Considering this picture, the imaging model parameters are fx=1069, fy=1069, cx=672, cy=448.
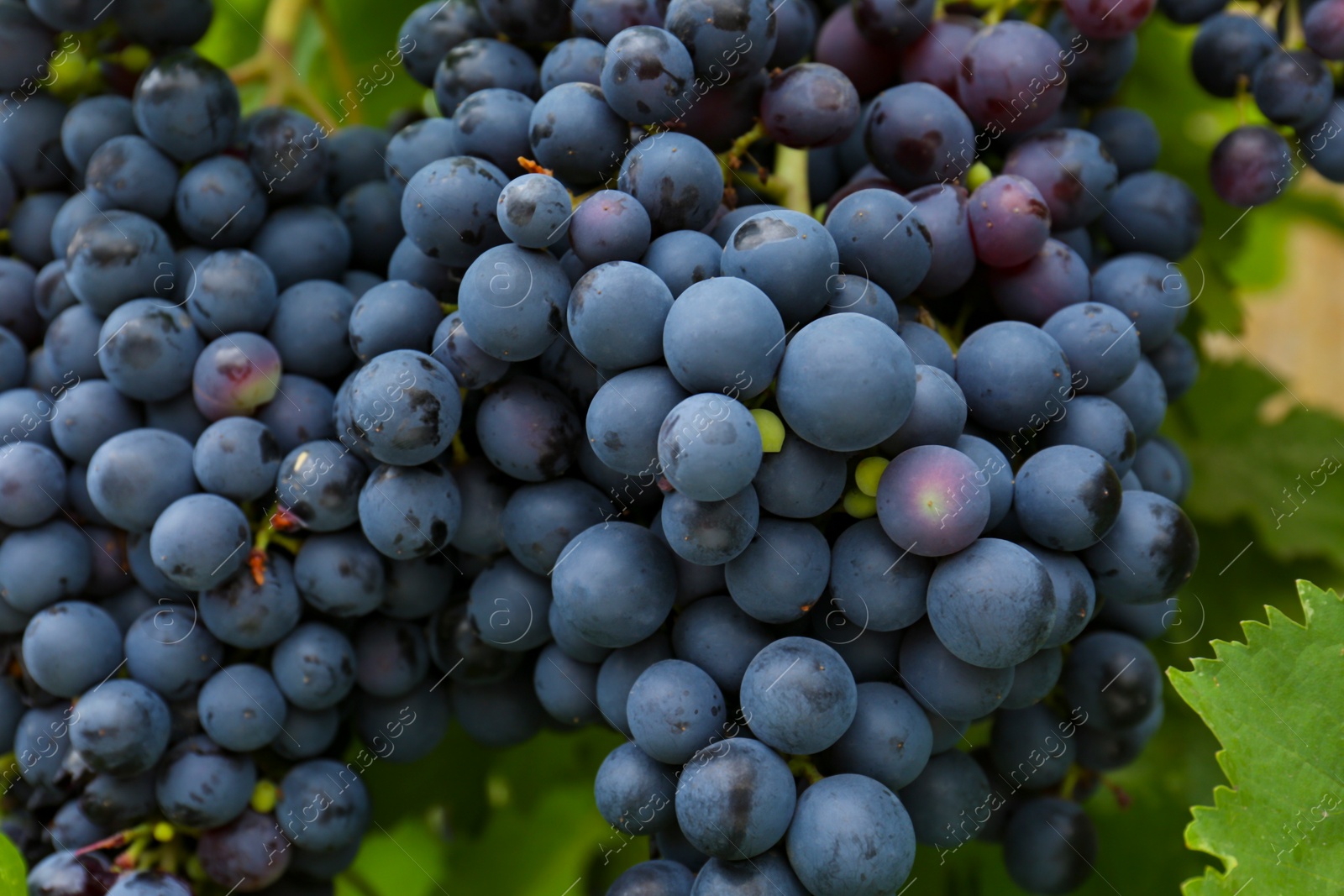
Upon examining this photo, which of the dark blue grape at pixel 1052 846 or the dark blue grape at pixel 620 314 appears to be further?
the dark blue grape at pixel 1052 846

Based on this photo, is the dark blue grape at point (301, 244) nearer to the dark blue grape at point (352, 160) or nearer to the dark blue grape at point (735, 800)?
the dark blue grape at point (352, 160)

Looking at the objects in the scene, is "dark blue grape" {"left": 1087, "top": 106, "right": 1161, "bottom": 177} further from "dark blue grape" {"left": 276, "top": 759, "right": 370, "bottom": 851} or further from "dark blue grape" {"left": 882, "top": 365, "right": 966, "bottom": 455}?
"dark blue grape" {"left": 276, "top": 759, "right": 370, "bottom": 851}

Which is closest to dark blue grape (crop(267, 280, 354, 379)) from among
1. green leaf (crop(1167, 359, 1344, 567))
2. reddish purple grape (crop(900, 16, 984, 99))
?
reddish purple grape (crop(900, 16, 984, 99))

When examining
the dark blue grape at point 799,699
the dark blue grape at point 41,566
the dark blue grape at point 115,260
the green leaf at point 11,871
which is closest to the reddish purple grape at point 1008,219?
the dark blue grape at point 799,699

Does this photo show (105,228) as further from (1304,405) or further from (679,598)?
(1304,405)

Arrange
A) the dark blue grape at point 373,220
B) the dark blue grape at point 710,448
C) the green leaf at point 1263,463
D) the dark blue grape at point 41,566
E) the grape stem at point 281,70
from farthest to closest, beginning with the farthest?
the green leaf at point 1263,463
the grape stem at point 281,70
the dark blue grape at point 373,220
the dark blue grape at point 41,566
the dark blue grape at point 710,448

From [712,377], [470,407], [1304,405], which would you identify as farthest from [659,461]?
[1304,405]

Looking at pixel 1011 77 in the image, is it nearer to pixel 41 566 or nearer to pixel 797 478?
pixel 797 478
